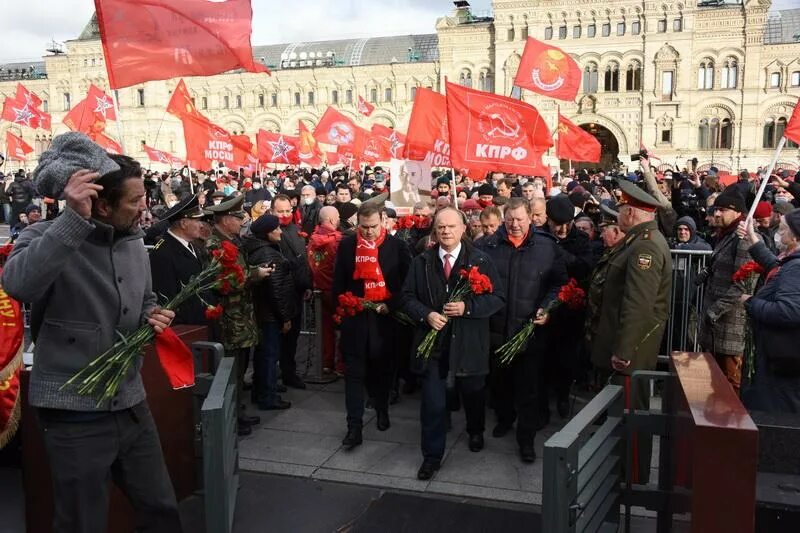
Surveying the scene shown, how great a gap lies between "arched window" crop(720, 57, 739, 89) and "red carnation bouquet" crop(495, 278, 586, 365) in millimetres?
44777

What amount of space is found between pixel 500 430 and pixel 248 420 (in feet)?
7.37

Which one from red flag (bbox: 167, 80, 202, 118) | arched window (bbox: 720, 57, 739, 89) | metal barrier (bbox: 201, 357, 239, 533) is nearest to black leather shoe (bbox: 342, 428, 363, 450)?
metal barrier (bbox: 201, 357, 239, 533)

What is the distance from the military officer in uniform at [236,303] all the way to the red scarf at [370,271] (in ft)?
3.33

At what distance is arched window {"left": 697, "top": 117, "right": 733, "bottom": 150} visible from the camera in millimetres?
44500

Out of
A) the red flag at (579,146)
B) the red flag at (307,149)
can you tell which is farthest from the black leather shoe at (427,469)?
the red flag at (307,149)

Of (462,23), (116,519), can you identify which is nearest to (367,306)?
(116,519)

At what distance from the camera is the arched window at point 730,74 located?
43694mm

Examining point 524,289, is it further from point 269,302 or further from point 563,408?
point 269,302

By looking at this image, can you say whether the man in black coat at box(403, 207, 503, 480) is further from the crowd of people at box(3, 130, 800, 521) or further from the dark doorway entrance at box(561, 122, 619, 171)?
the dark doorway entrance at box(561, 122, 619, 171)

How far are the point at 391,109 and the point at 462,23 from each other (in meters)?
8.29

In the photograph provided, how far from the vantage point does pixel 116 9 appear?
537 centimetres

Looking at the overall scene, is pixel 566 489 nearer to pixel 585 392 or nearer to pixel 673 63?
Answer: pixel 585 392

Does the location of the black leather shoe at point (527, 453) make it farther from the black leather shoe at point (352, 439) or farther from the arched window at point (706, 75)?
the arched window at point (706, 75)

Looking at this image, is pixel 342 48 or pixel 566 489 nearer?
pixel 566 489
